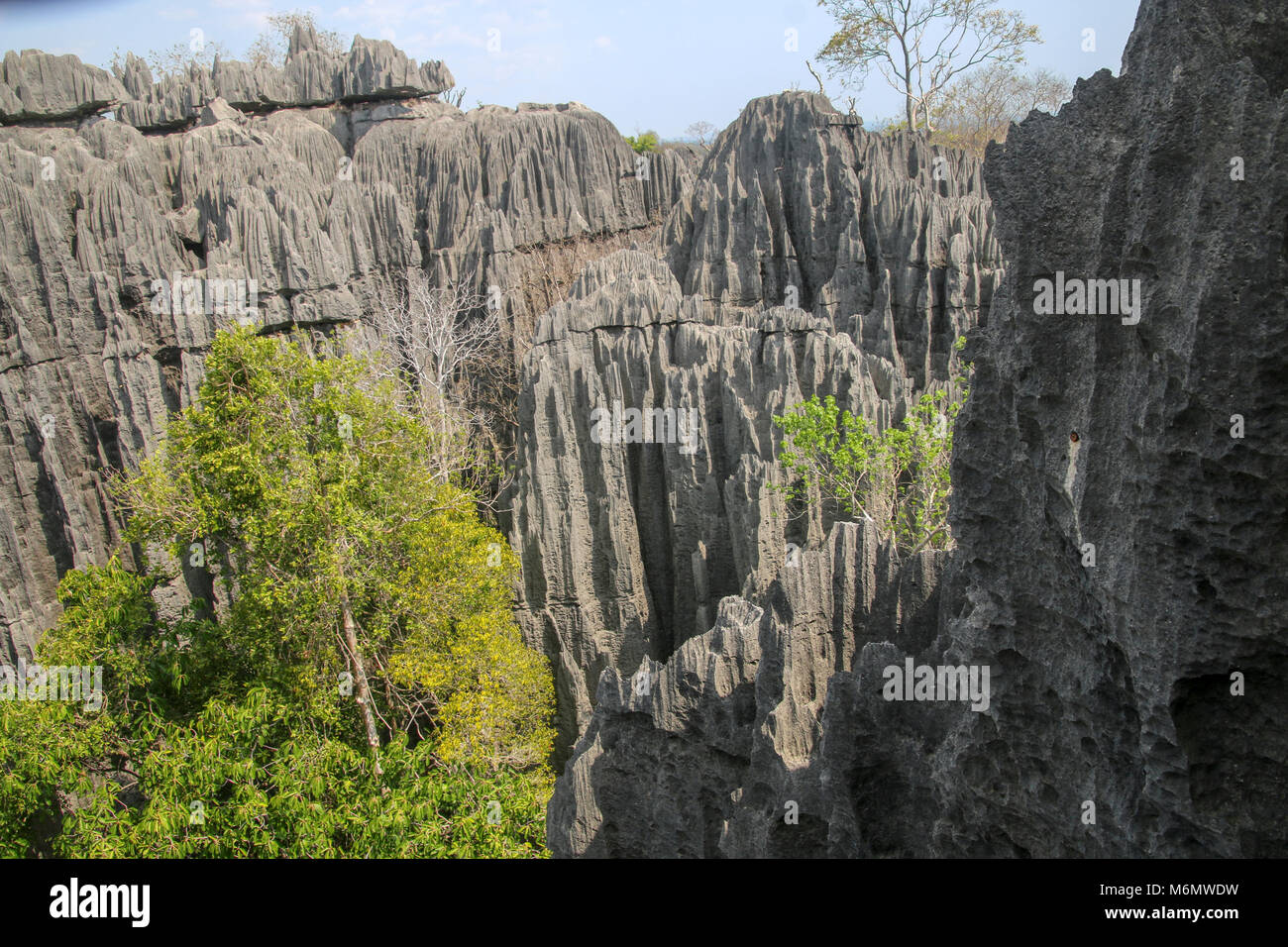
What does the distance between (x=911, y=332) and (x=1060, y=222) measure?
17.1 m

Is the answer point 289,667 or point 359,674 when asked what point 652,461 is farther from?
point 289,667

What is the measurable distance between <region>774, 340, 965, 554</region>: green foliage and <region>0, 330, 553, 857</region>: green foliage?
4.93 meters

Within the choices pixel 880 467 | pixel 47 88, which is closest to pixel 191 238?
pixel 47 88

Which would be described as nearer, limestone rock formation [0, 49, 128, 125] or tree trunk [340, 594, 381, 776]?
tree trunk [340, 594, 381, 776]

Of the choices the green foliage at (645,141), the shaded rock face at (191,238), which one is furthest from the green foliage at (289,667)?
the green foliage at (645,141)

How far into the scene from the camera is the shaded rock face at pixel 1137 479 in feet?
11.0

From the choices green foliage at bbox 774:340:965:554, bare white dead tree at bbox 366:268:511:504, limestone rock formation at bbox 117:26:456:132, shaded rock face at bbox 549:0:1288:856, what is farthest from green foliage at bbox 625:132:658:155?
shaded rock face at bbox 549:0:1288:856

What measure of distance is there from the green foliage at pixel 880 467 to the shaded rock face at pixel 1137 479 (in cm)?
627

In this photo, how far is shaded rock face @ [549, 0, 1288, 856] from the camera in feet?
11.0

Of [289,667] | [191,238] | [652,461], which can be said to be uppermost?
[191,238]

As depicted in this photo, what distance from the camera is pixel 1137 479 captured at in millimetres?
3684

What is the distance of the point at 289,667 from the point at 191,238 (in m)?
16.3

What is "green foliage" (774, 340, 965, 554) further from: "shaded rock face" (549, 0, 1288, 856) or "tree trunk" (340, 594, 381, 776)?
"shaded rock face" (549, 0, 1288, 856)
